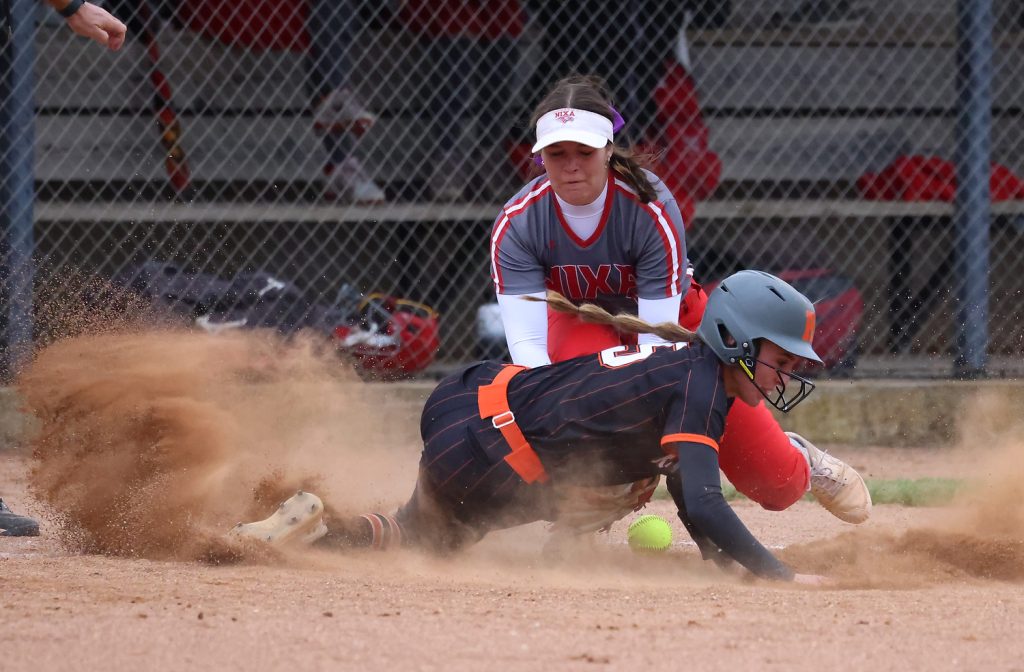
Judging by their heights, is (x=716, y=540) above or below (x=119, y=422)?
above

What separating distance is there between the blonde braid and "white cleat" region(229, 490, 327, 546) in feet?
3.23

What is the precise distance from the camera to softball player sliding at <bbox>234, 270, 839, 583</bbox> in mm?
3654

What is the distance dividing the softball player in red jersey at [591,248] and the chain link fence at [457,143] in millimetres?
2399

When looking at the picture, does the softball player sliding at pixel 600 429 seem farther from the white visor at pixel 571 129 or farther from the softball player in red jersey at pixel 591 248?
the white visor at pixel 571 129

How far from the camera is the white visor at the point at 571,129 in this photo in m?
4.29

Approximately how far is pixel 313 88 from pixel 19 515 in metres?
3.53

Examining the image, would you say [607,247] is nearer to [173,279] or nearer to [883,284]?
[173,279]

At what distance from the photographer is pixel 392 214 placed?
7312mm

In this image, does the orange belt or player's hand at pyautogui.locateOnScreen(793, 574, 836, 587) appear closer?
player's hand at pyautogui.locateOnScreen(793, 574, 836, 587)

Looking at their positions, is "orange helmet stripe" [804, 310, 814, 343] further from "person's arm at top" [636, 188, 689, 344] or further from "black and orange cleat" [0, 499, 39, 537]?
"black and orange cleat" [0, 499, 39, 537]

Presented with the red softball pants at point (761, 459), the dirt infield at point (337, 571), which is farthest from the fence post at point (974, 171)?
the red softball pants at point (761, 459)

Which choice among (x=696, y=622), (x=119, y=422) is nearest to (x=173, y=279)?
(x=119, y=422)

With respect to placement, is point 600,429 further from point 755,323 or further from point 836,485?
point 836,485

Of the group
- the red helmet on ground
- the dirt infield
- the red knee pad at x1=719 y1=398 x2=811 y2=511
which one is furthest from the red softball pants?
the red helmet on ground
